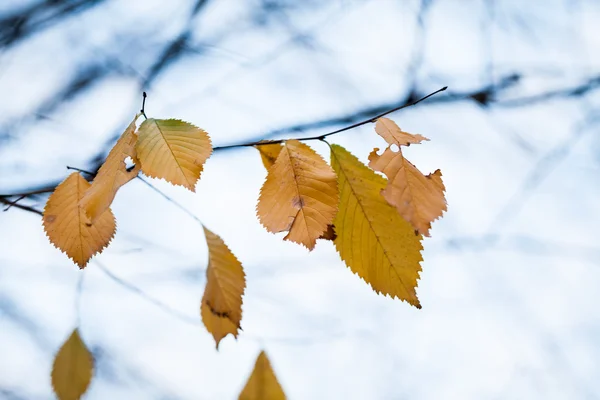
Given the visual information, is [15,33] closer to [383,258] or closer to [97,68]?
[97,68]

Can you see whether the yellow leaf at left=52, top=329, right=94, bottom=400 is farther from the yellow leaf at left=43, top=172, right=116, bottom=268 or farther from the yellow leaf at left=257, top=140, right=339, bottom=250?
the yellow leaf at left=257, top=140, right=339, bottom=250

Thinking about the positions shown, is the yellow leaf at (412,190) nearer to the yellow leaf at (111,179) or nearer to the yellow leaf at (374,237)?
the yellow leaf at (374,237)

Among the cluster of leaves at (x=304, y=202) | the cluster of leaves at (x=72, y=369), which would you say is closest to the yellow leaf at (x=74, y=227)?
the cluster of leaves at (x=304, y=202)

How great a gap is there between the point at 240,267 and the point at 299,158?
110 mm

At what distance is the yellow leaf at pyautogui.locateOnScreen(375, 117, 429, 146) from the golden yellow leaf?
10cm

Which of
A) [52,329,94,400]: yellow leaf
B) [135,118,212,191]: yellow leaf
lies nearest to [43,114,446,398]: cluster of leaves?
[135,118,212,191]: yellow leaf

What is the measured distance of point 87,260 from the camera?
46 cm

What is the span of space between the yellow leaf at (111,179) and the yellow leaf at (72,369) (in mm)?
321

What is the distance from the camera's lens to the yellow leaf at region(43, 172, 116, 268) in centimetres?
47

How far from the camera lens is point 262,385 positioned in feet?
1.20

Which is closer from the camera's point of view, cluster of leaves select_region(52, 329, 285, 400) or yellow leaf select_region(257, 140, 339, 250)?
yellow leaf select_region(257, 140, 339, 250)

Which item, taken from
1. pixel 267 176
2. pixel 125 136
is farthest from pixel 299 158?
pixel 125 136

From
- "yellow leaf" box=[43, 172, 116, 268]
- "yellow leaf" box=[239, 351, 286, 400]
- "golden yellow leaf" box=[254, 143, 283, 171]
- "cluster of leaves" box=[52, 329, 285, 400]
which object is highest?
"golden yellow leaf" box=[254, 143, 283, 171]

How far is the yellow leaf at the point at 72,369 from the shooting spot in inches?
23.4
